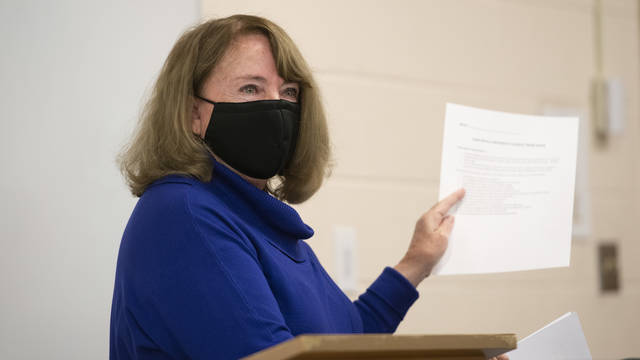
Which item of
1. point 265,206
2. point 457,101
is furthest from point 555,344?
point 457,101

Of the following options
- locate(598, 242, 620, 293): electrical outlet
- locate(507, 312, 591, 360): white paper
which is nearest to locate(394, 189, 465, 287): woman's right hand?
locate(507, 312, 591, 360): white paper

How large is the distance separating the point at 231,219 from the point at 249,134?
227mm

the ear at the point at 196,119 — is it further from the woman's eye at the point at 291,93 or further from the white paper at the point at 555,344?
the white paper at the point at 555,344

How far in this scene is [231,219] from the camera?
3.70 ft

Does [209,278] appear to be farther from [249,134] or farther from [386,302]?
[386,302]

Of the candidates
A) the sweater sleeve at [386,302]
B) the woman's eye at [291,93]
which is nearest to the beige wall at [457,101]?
the sweater sleeve at [386,302]

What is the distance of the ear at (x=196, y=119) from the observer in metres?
1.36

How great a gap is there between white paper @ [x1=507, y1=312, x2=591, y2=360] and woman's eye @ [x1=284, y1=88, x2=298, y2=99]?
61cm

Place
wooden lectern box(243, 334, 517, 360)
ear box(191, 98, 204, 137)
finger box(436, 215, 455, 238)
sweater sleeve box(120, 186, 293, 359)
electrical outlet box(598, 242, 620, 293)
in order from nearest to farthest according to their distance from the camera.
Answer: wooden lectern box(243, 334, 517, 360), sweater sleeve box(120, 186, 293, 359), ear box(191, 98, 204, 137), finger box(436, 215, 455, 238), electrical outlet box(598, 242, 620, 293)

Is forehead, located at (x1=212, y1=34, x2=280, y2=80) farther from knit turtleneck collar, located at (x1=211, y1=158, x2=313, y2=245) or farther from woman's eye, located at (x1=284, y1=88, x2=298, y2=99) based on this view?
knit turtleneck collar, located at (x1=211, y1=158, x2=313, y2=245)

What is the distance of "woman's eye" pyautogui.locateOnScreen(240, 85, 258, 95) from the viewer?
1340mm

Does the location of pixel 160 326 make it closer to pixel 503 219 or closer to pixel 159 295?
pixel 159 295

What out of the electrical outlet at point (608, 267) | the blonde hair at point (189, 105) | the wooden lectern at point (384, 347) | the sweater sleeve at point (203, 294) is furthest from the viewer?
A: the electrical outlet at point (608, 267)

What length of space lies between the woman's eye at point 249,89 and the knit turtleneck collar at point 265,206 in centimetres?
15
